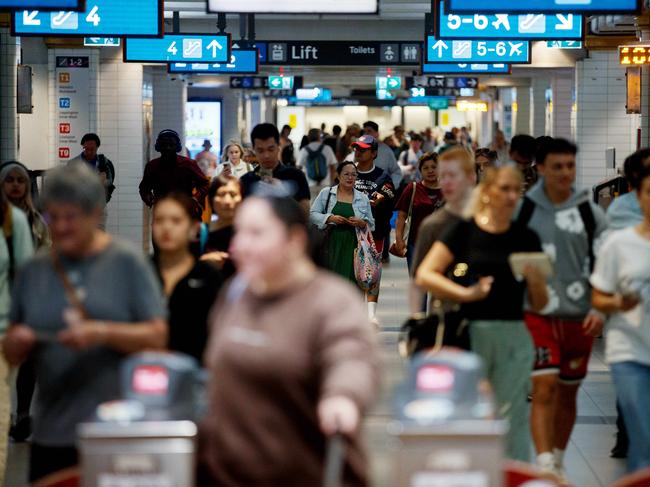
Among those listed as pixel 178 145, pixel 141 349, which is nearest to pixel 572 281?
pixel 141 349

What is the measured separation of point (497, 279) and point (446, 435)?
249 cm

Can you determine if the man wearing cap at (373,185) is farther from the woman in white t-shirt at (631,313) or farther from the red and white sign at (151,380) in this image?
the red and white sign at (151,380)

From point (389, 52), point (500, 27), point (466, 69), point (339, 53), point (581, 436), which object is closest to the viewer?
point (581, 436)

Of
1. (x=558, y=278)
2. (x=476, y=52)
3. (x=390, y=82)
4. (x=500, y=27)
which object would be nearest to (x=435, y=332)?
(x=558, y=278)

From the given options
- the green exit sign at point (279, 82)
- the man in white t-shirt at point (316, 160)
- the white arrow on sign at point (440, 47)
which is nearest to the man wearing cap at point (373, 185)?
the white arrow on sign at point (440, 47)

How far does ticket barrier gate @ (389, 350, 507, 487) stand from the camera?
405cm

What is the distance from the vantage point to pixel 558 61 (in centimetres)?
2098

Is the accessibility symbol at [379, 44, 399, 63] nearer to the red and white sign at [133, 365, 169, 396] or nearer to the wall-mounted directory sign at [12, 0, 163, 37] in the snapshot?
the wall-mounted directory sign at [12, 0, 163, 37]

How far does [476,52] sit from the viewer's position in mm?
17188

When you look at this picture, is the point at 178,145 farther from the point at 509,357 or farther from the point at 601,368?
the point at 509,357

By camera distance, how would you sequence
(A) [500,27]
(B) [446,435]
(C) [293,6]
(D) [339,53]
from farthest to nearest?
(D) [339,53] → (A) [500,27] → (C) [293,6] → (B) [446,435]

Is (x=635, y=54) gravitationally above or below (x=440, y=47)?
below

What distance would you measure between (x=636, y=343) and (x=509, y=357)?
586 mm

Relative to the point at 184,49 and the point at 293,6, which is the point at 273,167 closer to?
the point at 293,6
